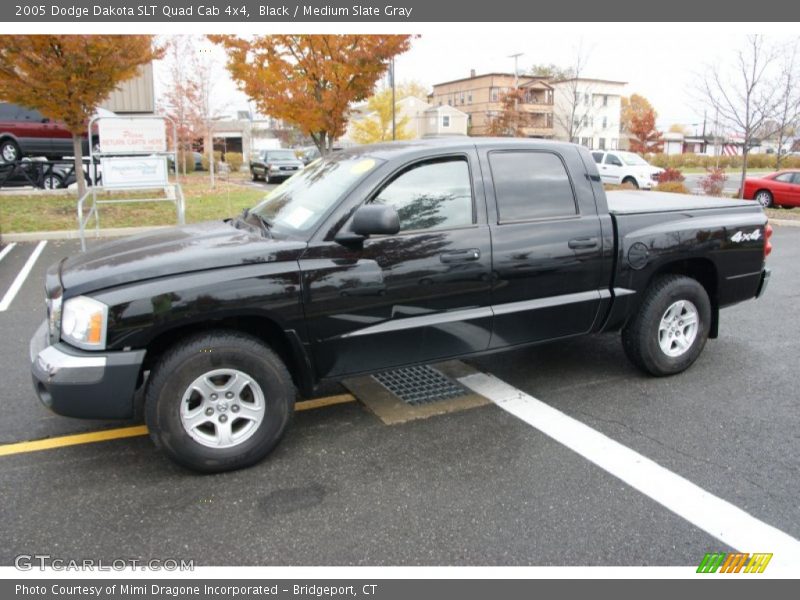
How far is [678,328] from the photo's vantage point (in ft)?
16.1

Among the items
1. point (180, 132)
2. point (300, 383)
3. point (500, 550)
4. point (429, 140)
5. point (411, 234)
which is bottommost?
point (500, 550)

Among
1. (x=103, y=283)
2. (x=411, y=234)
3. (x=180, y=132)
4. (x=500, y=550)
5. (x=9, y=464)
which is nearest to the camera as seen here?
(x=500, y=550)

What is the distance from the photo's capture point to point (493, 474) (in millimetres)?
3469

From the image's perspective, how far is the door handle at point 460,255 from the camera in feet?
12.8

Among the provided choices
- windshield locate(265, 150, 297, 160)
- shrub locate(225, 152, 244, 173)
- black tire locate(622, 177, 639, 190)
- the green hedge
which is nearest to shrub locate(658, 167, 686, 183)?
black tire locate(622, 177, 639, 190)

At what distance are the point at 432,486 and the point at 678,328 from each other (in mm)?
2641

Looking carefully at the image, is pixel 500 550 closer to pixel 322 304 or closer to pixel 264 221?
pixel 322 304

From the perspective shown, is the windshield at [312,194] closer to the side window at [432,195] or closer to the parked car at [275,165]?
the side window at [432,195]

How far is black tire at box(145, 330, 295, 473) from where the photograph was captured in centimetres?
329

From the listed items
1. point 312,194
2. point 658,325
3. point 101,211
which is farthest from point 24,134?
point 658,325

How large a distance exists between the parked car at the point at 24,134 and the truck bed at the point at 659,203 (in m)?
17.4

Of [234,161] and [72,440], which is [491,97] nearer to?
[234,161]

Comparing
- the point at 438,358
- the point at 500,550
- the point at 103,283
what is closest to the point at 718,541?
the point at 500,550

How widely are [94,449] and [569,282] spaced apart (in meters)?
3.23
